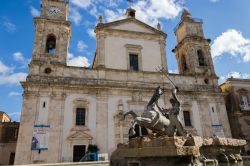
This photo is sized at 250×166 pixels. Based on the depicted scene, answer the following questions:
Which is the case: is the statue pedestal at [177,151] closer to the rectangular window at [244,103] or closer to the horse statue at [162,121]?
the horse statue at [162,121]

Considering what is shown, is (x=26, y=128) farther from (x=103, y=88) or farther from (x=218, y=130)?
(x=218, y=130)

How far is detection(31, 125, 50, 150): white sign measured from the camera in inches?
577

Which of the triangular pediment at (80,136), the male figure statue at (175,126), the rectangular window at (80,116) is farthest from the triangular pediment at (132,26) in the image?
the male figure statue at (175,126)

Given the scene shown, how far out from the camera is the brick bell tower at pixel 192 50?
71.9 ft

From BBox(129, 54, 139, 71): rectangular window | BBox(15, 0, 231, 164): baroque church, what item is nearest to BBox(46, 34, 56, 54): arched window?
BBox(15, 0, 231, 164): baroque church

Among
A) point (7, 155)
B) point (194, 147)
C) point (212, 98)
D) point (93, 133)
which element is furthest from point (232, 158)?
point (7, 155)

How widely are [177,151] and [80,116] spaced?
12.8 m

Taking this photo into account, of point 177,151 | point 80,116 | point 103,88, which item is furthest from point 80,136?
point 177,151

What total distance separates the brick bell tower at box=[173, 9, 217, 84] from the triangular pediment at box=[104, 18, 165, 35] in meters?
3.41

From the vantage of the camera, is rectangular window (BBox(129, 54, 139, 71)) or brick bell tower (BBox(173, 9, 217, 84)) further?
brick bell tower (BBox(173, 9, 217, 84))

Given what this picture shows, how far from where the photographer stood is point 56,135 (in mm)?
15289

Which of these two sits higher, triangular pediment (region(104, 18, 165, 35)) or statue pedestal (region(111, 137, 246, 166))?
triangular pediment (region(104, 18, 165, 35))

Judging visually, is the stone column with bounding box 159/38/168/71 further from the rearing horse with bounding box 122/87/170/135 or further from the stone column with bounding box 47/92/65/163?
the rearing horse with bounding box 122/87/170/135

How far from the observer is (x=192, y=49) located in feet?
74.7
